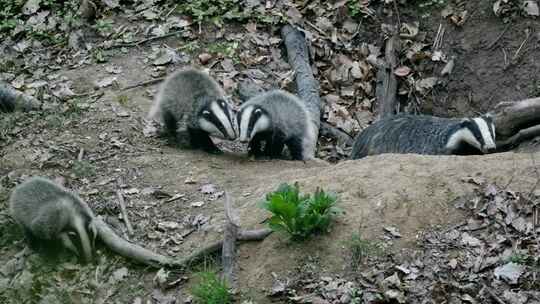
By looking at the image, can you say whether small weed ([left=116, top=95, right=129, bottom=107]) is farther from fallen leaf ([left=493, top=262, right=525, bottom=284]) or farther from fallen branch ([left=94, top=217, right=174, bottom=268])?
fallen leaf ([left=493, top=262, right=525, bottom=284])

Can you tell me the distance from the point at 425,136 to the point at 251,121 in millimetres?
1471

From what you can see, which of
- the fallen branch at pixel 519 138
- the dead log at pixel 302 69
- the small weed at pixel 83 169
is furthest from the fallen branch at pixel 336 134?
the small weed at pixel 83 169

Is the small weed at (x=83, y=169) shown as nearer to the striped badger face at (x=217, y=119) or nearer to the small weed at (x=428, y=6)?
the striped badger face at (x=217, y=119)

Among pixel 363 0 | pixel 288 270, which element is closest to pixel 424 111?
pixel 363 0

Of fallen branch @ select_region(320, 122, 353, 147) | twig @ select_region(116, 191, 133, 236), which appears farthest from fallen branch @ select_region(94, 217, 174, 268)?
fallen branch @ select_region(320, 122, 353, 147)

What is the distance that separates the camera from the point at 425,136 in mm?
6180

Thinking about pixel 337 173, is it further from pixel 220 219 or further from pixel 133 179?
pixel 133 179

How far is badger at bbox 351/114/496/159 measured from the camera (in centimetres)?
564

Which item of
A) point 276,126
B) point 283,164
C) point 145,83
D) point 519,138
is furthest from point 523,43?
point 145,83

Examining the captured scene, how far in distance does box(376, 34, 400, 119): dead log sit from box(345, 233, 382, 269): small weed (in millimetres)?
3562

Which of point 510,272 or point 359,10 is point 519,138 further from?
point 359,10

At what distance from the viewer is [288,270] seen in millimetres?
4109

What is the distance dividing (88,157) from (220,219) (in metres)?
1.68

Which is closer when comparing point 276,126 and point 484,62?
point 276,126
